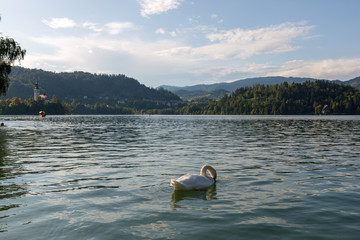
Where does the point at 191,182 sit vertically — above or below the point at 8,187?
above

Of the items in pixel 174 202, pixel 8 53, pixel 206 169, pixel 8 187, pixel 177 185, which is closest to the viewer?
pixel 174 202

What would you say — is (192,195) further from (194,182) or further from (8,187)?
(8,187)

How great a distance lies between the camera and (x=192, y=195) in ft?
44.0

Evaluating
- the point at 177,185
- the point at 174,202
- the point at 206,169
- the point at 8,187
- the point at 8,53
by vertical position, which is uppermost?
the point at 8,53

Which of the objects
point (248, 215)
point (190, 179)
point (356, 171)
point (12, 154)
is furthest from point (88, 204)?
point (12, 154)

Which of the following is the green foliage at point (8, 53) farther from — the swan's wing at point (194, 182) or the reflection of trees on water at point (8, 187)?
the swan's wing at point (194, 182)

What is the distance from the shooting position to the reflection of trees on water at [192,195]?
1264 centimetres

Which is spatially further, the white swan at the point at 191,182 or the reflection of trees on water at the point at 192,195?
the white swan at the point at 191,182

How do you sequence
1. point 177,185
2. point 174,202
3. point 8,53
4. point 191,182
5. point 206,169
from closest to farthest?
point 174,202 < point 177,185 < point 191,182 < point 206,169 < point 8,53

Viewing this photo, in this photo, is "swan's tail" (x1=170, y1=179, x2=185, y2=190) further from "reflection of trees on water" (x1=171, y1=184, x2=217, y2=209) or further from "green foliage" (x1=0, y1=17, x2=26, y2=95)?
"green foliage" (x1=0, y1=17, x2=26, y2=95)

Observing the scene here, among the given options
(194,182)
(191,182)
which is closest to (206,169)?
(194,182)

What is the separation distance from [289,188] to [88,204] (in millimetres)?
9200

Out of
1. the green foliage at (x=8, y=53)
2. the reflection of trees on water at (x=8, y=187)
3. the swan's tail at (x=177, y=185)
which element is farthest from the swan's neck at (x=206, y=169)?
the green foliage at (x=8, y=53)

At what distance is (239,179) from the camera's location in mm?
16453
